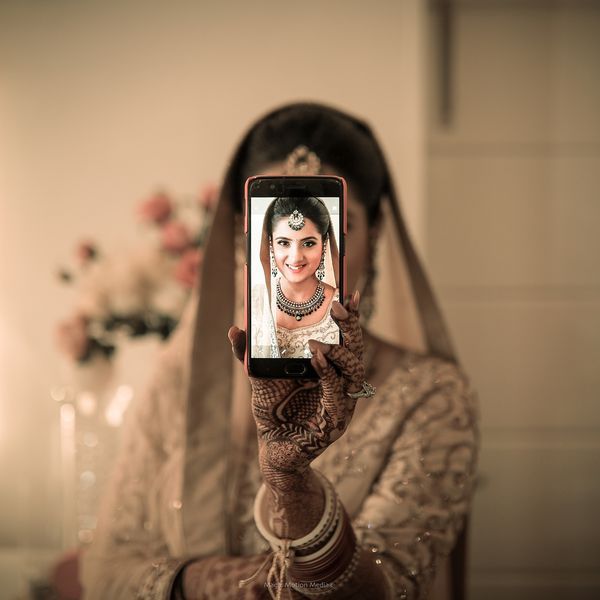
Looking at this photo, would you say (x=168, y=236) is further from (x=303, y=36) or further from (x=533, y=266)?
(x=533, y=266)

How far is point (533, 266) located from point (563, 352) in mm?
237

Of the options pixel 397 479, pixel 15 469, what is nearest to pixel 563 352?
pixel 397 479

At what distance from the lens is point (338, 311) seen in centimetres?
44

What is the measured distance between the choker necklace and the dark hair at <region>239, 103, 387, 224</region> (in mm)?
335

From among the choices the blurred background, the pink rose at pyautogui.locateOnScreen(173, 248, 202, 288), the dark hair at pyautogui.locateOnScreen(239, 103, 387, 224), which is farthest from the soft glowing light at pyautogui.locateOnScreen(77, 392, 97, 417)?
the dark hair at pyautogui.locateOnScreen(239, 103, 387, 224)

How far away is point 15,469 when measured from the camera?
150 centimetres

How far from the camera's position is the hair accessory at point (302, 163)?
73 centimetres

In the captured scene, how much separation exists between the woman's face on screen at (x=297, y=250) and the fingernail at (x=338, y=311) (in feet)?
0.17

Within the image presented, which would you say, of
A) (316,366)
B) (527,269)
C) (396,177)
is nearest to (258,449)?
(316,366)

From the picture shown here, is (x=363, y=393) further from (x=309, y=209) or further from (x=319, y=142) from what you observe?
(x=319, y=142)

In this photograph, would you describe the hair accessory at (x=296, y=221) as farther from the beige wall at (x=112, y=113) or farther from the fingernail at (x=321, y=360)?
the beige wall at (x=112, y=113)

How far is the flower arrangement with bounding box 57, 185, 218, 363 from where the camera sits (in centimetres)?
113

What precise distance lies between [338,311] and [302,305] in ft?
0.16

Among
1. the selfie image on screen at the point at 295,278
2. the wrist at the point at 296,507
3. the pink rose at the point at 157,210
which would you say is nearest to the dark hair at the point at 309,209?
the selfie image on screen at the point at 295,278
